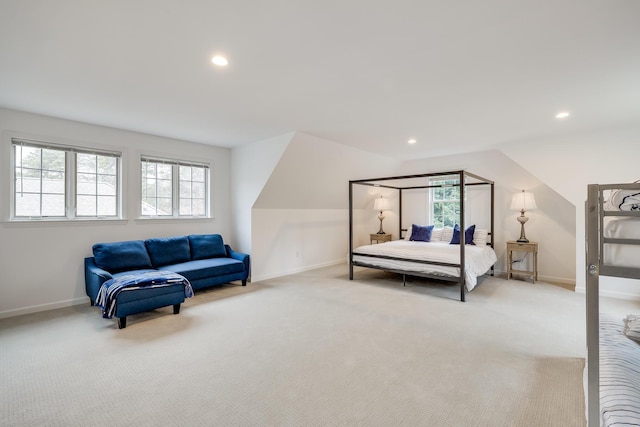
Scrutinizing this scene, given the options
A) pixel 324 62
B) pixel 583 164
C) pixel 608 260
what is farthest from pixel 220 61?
pixel 583 164

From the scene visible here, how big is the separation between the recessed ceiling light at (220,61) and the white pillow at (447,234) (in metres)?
5.19

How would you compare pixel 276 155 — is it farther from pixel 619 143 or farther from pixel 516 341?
pixel 619 143

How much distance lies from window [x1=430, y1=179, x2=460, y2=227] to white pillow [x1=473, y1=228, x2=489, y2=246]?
633 millimetres

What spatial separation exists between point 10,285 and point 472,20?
17.7 feet

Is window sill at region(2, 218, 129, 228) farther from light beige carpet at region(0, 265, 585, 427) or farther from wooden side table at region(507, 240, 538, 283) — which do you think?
wooden side table at region(507, 240, 538, 283)

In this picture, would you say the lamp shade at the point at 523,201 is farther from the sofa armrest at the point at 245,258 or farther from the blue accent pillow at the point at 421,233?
the sofa armrest at the point at 245,258

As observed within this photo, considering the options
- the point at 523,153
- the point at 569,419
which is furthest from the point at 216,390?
the point at 523,153

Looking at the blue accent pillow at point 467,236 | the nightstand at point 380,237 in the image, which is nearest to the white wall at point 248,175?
the nightstand at point 380,237

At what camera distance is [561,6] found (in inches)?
68.9

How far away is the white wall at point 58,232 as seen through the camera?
3523 millimetres

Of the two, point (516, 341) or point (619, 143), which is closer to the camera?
point (516, 341)

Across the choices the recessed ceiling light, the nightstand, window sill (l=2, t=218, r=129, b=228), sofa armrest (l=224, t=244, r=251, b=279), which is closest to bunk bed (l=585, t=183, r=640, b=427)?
the recessed ceiling light

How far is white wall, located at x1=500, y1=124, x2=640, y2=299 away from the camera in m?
4.16

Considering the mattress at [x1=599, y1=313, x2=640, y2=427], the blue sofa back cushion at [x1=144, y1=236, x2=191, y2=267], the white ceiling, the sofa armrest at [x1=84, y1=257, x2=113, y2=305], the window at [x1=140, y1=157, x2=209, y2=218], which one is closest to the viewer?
the mattress at [x1=599, y1=313, x2=640, y2=427]
